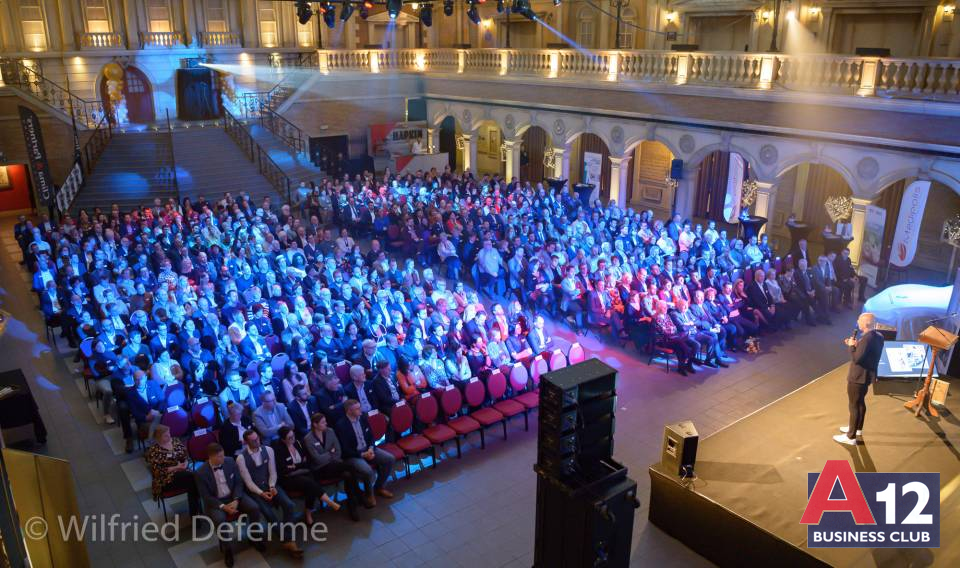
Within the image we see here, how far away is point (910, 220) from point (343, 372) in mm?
11073

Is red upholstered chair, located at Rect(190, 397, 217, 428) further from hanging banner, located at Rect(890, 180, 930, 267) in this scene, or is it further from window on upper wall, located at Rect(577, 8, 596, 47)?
window on upper wall, located at Rect(577, 8, 596, 47)

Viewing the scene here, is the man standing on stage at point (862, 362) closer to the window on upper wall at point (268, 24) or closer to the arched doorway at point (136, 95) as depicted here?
the window on upper wall at point (268, 24)

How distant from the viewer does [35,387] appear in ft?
35.9

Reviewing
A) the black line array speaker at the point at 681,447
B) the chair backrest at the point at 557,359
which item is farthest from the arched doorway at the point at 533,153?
the black line array speaker at the point at 681,447

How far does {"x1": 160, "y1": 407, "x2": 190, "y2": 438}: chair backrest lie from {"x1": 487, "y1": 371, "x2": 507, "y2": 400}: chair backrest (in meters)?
3.82

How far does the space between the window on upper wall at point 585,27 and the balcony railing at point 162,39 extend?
13.7 meters

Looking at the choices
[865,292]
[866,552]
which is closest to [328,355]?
[866,552]

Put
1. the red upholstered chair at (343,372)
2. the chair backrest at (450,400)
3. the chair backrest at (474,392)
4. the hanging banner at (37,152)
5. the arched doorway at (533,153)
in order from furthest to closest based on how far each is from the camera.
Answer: the arched doorway at (533,153) → the hanging banner at (37,152) → the red upholstered chair at (343,372) → the chair backrest at (474,392) → the chair backrest at (450,400)

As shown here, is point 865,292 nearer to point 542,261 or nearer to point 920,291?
point 920,291

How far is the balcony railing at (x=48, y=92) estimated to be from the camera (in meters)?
21.2

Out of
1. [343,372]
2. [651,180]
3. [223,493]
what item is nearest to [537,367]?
[343,372]

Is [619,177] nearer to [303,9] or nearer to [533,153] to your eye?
[533,153]

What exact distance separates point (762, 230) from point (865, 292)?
286cm

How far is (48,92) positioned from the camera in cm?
2258
